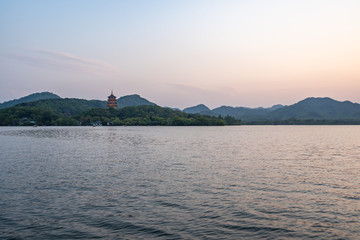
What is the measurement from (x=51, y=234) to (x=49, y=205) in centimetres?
646

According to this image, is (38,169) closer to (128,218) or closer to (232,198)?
(128,218)

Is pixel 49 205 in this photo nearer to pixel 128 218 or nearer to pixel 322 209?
pixel 128 218

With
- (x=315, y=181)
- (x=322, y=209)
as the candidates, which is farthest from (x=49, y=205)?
(x=315, y=181)

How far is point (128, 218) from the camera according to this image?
20.4 meters

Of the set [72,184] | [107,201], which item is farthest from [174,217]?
[72,184]

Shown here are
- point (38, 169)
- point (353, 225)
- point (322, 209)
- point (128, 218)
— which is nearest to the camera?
point (353, 225)

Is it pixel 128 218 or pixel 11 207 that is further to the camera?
pixel 11 207

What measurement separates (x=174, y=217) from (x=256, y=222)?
5671 millimetres

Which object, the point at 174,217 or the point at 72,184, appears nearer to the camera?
the point at 174,217

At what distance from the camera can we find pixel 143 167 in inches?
1719

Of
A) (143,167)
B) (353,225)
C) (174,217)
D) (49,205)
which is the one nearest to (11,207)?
(49,205)

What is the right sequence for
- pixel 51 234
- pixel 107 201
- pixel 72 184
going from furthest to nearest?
1. pixel 72 184
2. pixel 107 201
3. pixel 51 234

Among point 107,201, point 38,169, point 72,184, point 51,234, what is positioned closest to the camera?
point 51,234

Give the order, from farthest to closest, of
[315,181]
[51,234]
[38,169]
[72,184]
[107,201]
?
[38,169], [315,181], [72,184], [107,201], [51,234]
